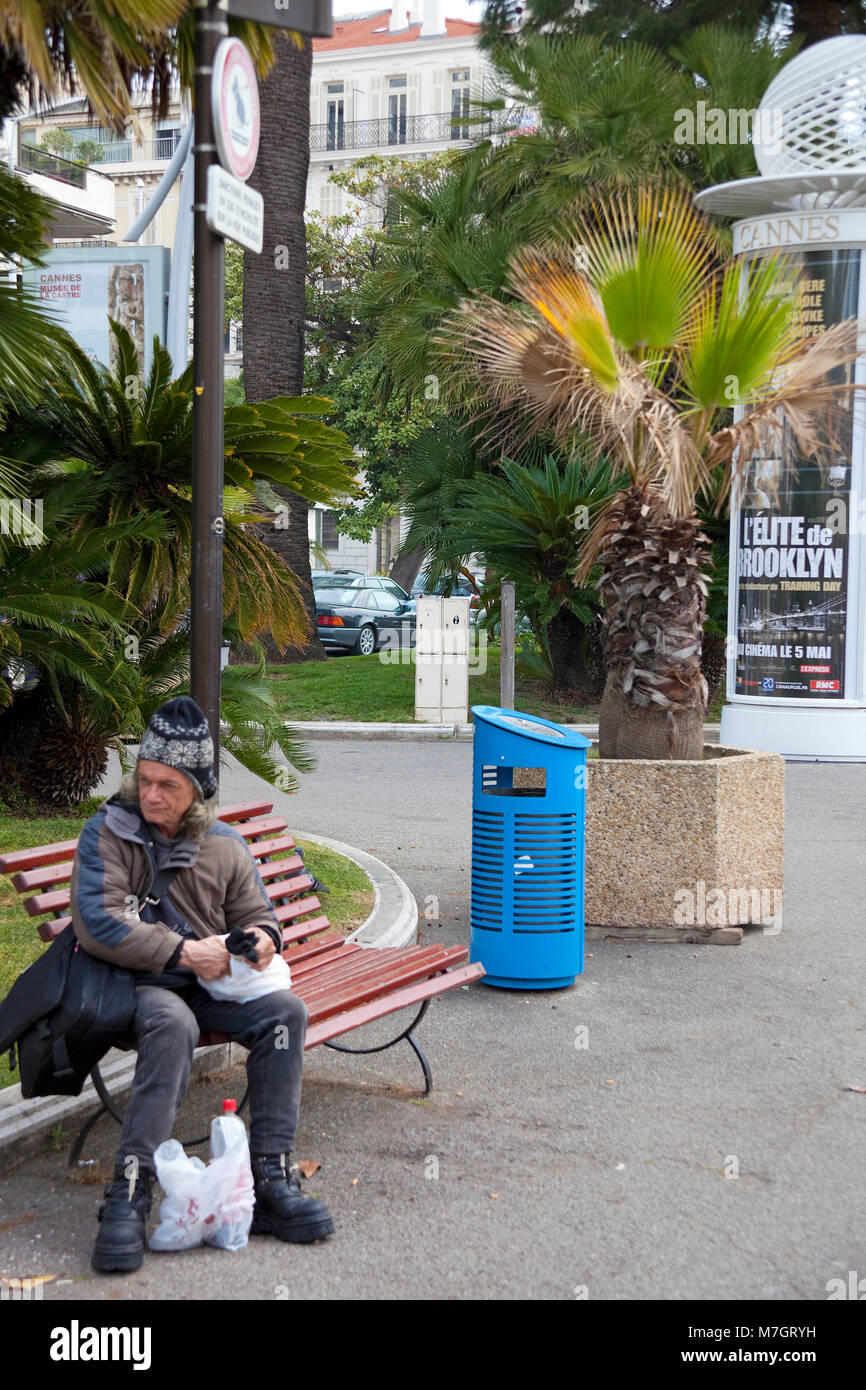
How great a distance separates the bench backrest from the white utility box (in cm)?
1013

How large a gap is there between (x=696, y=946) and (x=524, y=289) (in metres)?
3.39

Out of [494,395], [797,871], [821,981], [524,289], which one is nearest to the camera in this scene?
[821,981]

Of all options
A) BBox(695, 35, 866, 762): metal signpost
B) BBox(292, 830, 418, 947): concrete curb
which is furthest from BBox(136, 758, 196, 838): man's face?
BBox(695, 35, 866, 762): metal signpost

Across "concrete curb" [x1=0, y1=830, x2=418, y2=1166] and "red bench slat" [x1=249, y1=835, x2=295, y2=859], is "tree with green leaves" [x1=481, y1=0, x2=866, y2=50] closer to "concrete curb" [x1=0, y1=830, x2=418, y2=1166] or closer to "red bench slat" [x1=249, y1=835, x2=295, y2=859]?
"concrete curb" [x1=0, y1=830, x2=418, y2=1166]

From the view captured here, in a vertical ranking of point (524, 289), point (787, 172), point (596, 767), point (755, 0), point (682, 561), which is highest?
point (755, 0)

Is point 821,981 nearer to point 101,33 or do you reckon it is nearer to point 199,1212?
point 199,1212

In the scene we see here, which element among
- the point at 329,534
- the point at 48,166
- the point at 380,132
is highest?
the point at 380,132

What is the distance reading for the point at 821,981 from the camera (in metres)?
6.39

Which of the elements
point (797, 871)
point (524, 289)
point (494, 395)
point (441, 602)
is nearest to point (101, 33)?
point (524, 289)

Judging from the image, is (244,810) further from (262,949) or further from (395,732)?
(395,732)

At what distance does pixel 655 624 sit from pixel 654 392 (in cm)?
120

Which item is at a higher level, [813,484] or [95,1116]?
[813,484]

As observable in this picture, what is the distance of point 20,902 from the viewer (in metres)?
6.72

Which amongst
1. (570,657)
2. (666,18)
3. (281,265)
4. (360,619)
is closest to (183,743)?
(570,657)
